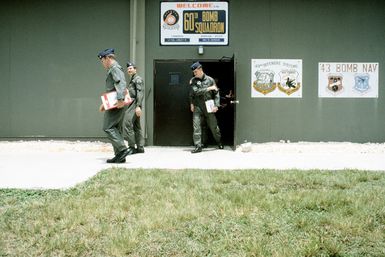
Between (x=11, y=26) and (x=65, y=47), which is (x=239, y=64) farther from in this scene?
(x=11, y=26)

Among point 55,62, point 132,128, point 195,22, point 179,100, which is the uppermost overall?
point 195,22

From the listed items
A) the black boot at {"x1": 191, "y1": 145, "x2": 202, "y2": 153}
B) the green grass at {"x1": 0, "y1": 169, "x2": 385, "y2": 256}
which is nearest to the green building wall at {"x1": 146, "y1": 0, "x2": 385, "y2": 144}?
the black boot at {"x1": 191, "y1": 145, "x2": 202, "y2": 153}

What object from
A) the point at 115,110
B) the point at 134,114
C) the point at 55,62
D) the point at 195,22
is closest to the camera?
the point at 115,110

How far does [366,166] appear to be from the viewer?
24.3 ft

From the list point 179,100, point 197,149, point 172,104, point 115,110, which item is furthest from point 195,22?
point 115,110

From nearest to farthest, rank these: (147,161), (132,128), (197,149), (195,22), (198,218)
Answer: (198,218)
(147,161)
(132,128)
(197,149)
(195,22)

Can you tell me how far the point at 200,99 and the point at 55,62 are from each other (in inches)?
170

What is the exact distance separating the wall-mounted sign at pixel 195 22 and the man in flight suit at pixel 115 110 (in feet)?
13.0

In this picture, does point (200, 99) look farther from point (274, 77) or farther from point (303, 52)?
point (303, 52)

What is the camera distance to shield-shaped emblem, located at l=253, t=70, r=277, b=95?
11.3 meters

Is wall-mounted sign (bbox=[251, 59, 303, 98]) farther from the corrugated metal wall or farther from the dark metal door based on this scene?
the corrugated metal wall

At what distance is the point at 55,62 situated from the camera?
37.5ft

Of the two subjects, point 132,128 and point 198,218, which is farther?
point 132,128

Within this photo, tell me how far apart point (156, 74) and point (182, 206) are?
23.9ft
